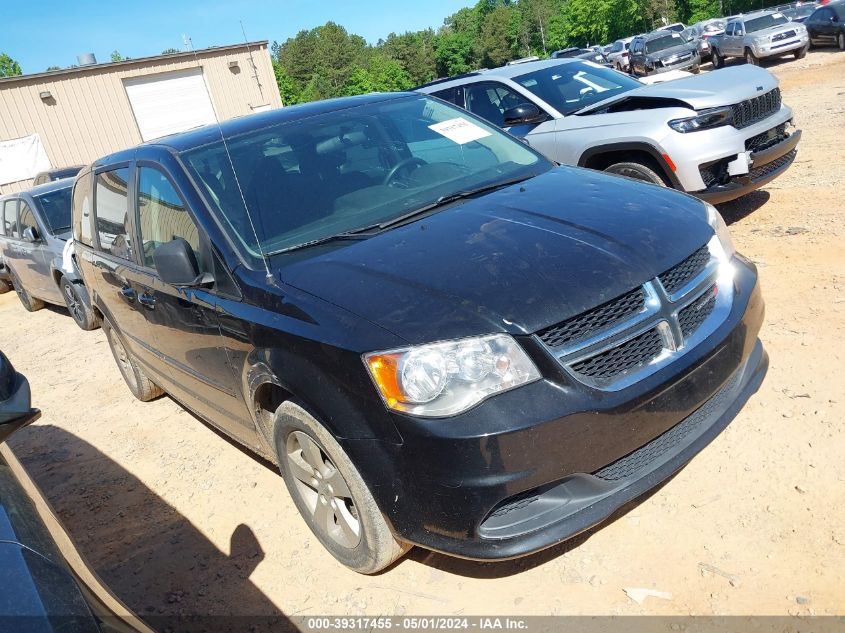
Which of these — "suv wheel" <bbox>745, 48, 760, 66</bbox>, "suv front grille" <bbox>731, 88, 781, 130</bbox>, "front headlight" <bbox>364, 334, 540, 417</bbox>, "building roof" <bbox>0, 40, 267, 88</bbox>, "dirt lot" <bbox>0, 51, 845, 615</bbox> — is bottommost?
"dirt lot" <bbox>0, 51, 845, 615</bbox>

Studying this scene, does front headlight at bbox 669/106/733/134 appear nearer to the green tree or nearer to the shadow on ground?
the shadow on ground

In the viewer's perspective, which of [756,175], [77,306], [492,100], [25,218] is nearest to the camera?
[756,175]

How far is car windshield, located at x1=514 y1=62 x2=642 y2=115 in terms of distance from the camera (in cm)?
678

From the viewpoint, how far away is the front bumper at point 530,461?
2.25 m

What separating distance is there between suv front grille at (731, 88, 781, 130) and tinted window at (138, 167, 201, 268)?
456 cm

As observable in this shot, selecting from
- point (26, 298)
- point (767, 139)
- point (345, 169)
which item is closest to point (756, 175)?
point (767, 139)

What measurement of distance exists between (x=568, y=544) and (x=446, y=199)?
166 centimetres

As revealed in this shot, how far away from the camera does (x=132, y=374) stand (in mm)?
5469

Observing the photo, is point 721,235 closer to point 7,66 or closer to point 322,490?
point 322,490

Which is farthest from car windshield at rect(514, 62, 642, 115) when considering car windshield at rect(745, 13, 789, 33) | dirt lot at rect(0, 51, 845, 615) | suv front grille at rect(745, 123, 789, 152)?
car windshield at rect(745, 13, 789, 33)

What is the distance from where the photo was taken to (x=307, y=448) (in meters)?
2.87

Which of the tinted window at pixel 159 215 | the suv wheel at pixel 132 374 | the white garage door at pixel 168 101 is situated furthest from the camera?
the white garage door at pixel 168 101

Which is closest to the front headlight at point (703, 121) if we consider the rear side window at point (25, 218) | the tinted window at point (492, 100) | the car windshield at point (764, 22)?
the tinted window at point (492, 100)

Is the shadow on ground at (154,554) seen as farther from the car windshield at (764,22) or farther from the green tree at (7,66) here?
the green tree at (7,66)
